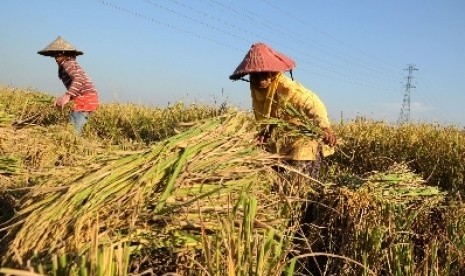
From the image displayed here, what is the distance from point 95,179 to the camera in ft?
6.74

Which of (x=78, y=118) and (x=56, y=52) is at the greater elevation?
(x=56, y=52)

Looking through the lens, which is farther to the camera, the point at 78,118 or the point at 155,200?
the point at 78,118

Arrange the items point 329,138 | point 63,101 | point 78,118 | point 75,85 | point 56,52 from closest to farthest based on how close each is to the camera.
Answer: point 329,138, point 63,101, point 75,85, point 78,118, point 56,52

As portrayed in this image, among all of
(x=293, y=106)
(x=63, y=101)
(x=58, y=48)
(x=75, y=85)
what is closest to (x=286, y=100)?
(x=293, y=106)

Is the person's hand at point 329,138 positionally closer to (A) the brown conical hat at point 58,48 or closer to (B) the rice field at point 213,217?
(B) the rice field at point 213,217

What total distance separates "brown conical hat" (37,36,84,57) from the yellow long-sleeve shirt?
14.0 feet

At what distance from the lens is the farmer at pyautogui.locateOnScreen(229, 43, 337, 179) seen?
3.49 metres

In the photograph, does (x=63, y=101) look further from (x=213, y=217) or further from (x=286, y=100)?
(x=213, y=217)

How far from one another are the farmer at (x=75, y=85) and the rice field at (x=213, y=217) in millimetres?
3305

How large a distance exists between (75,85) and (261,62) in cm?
406

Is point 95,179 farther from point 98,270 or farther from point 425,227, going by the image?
point 425,227

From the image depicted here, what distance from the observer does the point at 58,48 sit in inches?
291

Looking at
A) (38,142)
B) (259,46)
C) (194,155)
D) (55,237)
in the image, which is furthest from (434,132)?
(55,237)

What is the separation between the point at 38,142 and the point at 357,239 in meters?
3.78
